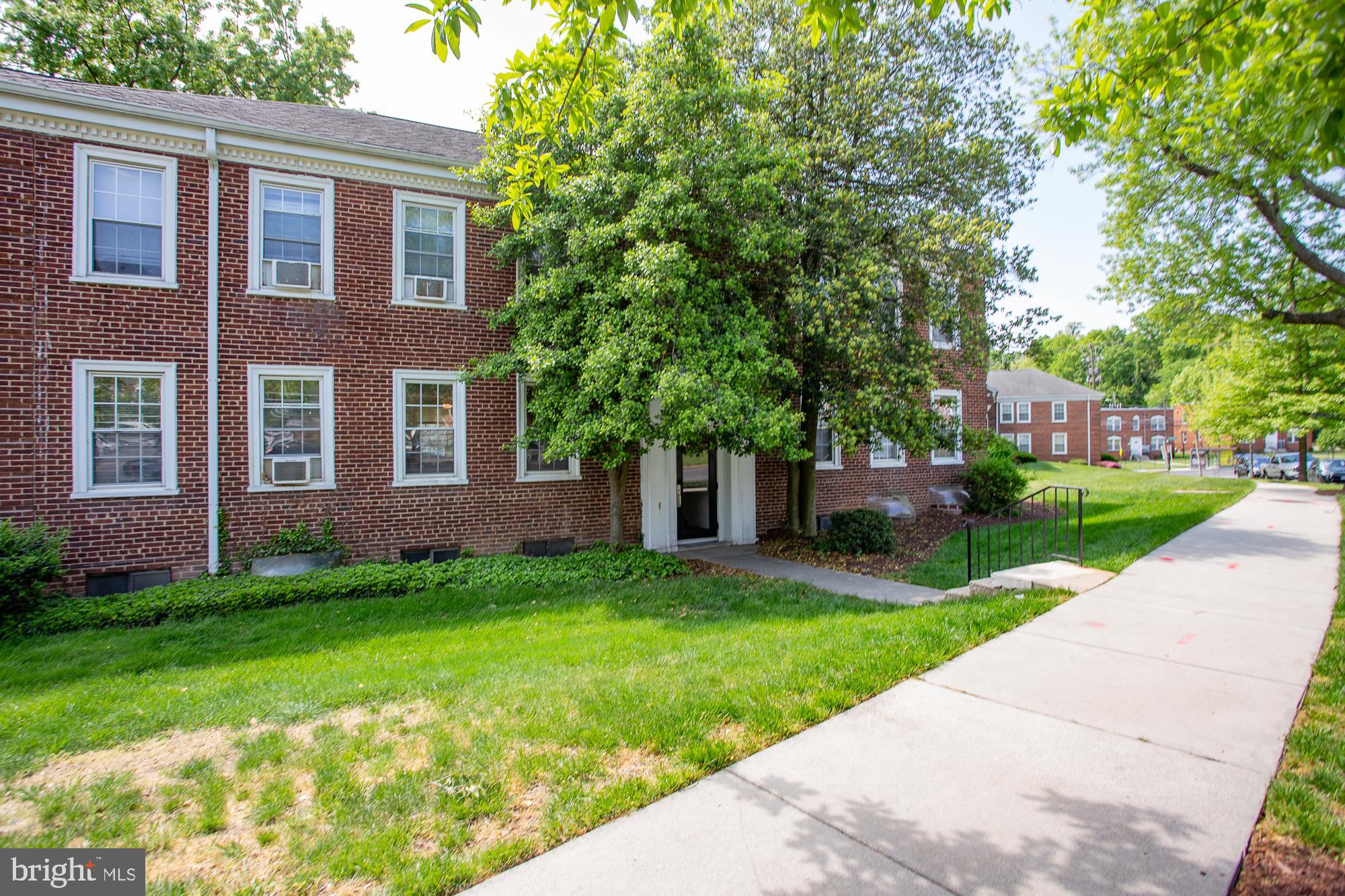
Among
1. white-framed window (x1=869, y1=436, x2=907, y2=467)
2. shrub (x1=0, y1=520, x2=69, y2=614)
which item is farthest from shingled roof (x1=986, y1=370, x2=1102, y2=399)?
shrub (x1=0, y1=520, x2=69, y2=614)

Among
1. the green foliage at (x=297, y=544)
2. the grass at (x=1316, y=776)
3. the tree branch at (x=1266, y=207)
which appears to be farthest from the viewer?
the tree branch at (x=1266, y=207)

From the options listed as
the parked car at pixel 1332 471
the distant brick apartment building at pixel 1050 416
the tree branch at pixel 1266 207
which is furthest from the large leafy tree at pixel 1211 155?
the distant brick apartment building at pixel 1050 416

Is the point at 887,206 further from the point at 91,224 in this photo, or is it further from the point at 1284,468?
the point at 1284,468

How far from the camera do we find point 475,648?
6.11 m

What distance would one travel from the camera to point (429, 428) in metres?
10.4

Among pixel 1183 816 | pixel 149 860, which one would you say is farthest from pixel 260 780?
pixel 1183 816

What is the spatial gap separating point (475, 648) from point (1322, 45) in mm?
6524

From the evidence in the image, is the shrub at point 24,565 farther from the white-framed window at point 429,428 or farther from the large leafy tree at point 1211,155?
the large leafy tree at point 1211,155

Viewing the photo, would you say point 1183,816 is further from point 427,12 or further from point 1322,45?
point 427,12

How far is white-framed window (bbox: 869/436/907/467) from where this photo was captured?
1483cm

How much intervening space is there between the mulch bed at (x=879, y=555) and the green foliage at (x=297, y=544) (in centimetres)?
665

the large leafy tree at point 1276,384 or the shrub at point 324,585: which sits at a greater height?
the large leafy tree at point 1276,384

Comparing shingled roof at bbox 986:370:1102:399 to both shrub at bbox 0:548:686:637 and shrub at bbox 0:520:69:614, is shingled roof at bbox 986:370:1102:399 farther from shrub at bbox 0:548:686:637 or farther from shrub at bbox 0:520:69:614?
shrub at bbox 0:520:69:614

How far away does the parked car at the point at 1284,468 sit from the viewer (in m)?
31.1
